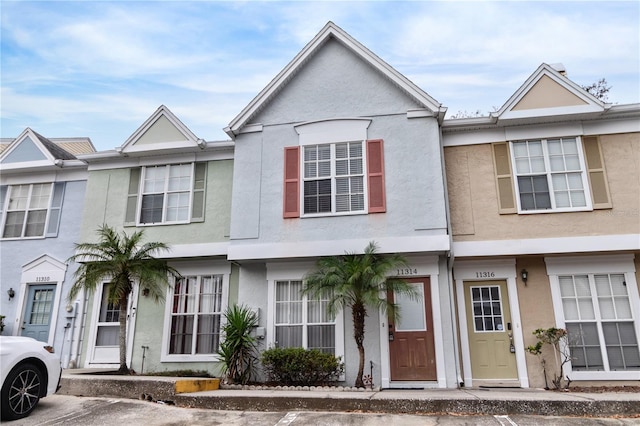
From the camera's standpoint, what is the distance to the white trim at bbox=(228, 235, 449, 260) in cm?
979

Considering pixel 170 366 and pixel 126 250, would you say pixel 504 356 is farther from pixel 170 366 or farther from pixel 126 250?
pixel 126 250

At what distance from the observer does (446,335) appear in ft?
31.6

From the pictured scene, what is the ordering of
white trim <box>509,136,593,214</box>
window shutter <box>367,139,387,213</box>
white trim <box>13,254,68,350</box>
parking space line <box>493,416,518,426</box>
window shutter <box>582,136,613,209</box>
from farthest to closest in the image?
white trim <box>13,254,68,350</box> → window shutter <box>367,139,387,213</box> → white trim <box>509,136,593,214</box> → window shutter <box>582,136,613,209</box> → parking space line <box>493,416,518,426</box>

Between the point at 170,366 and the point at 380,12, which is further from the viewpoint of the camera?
the point at 170,366

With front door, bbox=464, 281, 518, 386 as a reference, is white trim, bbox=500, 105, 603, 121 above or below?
above

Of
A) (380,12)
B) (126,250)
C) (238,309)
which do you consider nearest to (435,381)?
(238,309)

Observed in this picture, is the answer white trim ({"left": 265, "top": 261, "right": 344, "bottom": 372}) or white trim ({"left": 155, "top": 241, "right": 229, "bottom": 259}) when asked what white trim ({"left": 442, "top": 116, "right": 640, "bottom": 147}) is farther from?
white trim ({"left": 155, "top": 241, "right": 229, "bottom": 259})

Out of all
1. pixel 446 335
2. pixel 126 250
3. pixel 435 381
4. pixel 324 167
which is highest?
pixel 324 167

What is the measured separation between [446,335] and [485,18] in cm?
745

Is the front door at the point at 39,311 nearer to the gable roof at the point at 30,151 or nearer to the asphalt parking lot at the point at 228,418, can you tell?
the gable roof at the point at 30,151

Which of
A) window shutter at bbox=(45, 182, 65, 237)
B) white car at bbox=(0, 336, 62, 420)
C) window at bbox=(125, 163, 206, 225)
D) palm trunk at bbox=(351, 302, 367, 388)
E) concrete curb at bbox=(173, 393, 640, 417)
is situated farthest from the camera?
window shutter at bbox=(45, 182, 65, 237)

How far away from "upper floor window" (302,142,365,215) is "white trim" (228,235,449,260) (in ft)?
2.91

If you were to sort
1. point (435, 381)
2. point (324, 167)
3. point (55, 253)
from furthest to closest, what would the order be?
point (55, 253)
point (324, 167)
point (435, 381)

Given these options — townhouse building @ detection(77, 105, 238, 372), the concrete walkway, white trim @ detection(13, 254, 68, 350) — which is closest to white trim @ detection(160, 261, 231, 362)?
townhouse building @ detection(77, 105, 238, 372)
